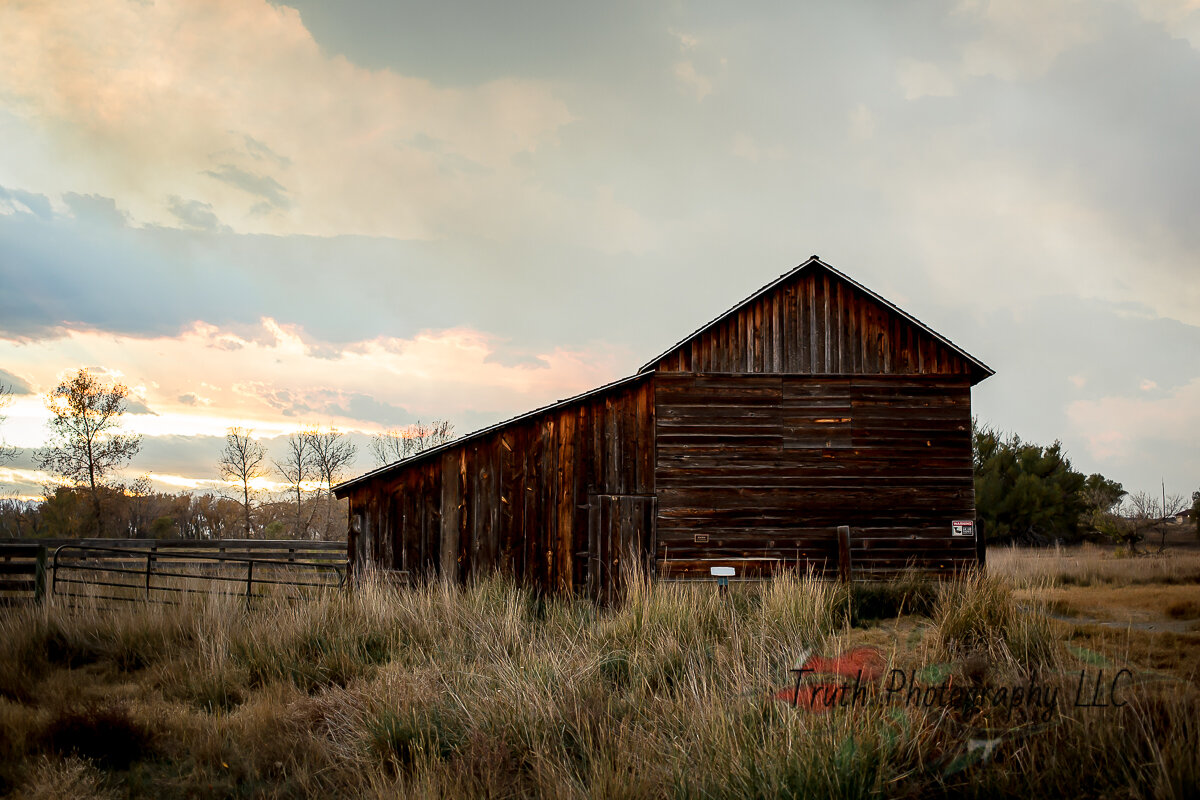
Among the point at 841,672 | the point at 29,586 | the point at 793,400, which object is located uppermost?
the point at 793,400

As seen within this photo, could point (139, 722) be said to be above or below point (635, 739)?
below

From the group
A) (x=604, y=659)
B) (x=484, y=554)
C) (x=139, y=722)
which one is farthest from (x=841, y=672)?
(x=484, y=554)

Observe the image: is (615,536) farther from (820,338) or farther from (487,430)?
(820,338)

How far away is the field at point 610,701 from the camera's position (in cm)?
413

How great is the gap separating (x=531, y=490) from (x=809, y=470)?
17.2 ft

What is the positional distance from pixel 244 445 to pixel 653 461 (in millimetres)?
34535

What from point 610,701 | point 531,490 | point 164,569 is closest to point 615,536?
point 531,490

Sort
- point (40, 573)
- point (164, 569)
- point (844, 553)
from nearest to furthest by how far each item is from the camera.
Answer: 1. point (844, 553)
2. point (40, 573)
3. point (164, 569)

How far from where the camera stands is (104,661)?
978 centimetres

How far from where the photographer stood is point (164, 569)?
22.8 metres

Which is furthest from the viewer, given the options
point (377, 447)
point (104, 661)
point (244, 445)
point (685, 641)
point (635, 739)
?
point (377, 447)

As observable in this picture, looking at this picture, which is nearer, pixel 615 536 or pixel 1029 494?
pixel 615 536

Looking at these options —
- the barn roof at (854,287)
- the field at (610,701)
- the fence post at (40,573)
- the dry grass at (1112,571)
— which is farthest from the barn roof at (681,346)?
the fence post at (40,573)

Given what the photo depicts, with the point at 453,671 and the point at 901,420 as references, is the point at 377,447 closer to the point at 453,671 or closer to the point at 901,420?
the point at 901,420
